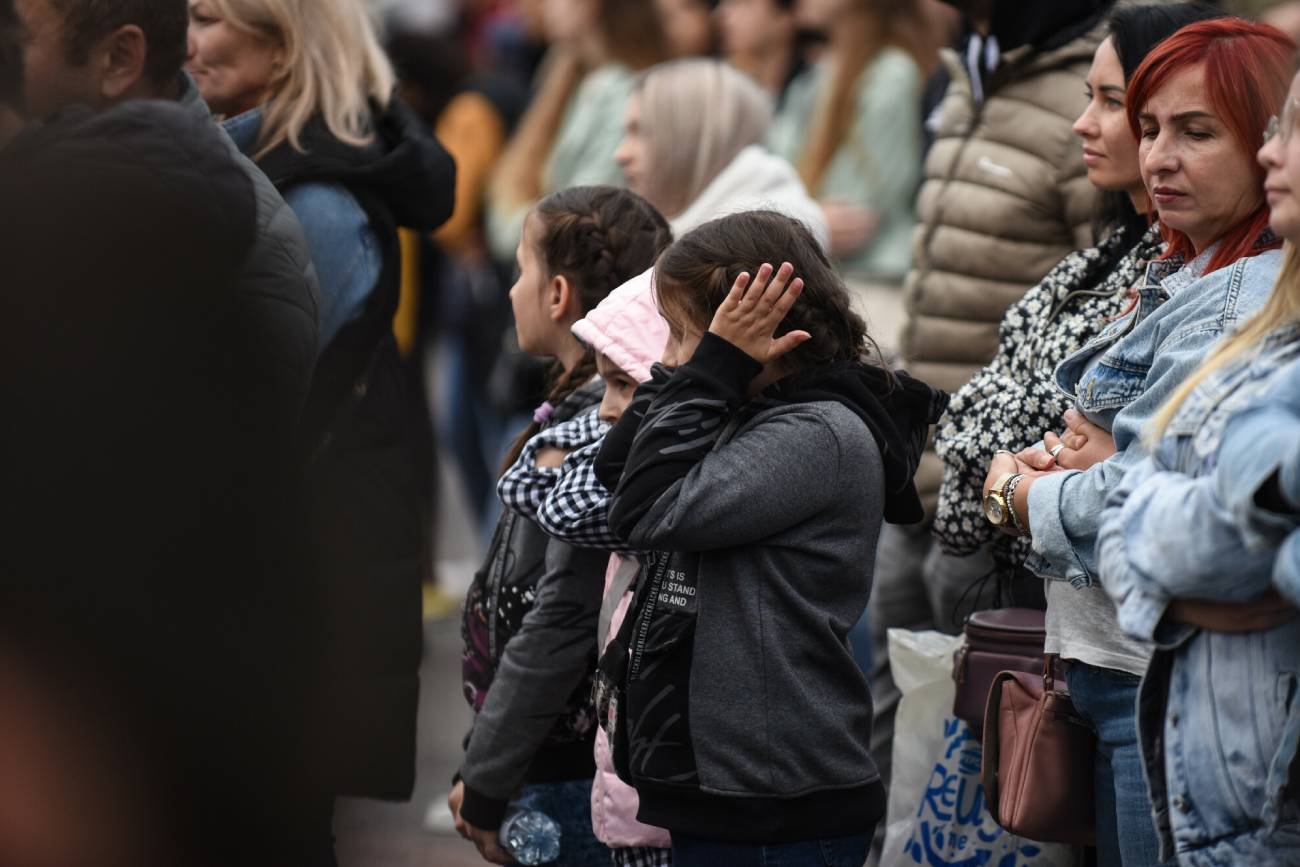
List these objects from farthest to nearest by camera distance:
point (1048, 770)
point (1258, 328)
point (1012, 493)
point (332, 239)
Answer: point (332, 239) < point (1048, 770) < point (1012, 493) < point (1258, 328)

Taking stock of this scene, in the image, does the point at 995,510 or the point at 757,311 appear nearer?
the point at 757,311

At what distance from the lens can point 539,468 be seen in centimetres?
326

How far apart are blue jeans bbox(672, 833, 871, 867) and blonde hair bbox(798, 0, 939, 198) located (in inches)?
128

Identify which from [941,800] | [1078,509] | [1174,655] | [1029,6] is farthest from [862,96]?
[1174,655]

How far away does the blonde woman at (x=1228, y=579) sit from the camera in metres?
2.21

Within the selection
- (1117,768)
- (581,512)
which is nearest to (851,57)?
(581,512)

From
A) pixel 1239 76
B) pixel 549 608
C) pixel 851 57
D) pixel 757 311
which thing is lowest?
pixel 549 608

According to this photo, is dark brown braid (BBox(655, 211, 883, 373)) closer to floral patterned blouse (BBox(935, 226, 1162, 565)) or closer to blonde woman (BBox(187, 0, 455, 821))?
floral patterned blouse (BBox(935, 226, 1162, 565))

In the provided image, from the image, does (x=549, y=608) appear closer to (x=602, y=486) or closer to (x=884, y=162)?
(x=602, y=486)

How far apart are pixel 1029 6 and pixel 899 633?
1452mm

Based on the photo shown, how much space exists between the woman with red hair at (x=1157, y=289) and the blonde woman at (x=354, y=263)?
59.8 inches

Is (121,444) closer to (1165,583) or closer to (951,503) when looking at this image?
(1165,583)

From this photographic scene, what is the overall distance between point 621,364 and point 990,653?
846mm

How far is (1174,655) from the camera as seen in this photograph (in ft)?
7.93
